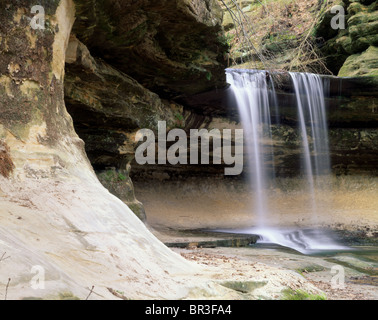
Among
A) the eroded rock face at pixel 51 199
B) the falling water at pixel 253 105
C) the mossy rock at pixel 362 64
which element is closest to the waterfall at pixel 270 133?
the falling water at pixel 253 105

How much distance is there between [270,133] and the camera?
12836mm

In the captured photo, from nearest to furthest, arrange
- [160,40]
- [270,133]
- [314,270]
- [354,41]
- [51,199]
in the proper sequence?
[51,199], [314,270], [160,40], [270,133], [354,41]

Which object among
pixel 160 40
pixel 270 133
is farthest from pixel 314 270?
pixel 270 133

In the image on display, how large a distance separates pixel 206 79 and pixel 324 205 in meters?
6.38

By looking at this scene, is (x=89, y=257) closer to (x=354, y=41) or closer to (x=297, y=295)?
(x=297, y=295)

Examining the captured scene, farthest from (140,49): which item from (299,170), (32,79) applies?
(299,170)

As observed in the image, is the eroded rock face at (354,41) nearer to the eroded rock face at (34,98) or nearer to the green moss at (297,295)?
the green moss at (297,295)

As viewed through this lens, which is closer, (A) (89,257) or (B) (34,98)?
(A) (89,257)

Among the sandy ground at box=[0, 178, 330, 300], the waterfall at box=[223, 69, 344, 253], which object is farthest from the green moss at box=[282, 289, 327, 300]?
the waterfall at box=[223, 69, 344, 253]

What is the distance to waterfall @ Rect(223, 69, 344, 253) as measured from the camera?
11672 mm

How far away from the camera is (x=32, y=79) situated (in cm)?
436

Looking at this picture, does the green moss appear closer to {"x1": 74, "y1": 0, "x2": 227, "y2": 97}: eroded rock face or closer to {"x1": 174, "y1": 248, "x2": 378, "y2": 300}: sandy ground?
{"x1": 174, "y1": 248, "x2": 378, "y2": 300}: sandy ground

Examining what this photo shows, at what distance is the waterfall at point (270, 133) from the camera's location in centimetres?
1167
